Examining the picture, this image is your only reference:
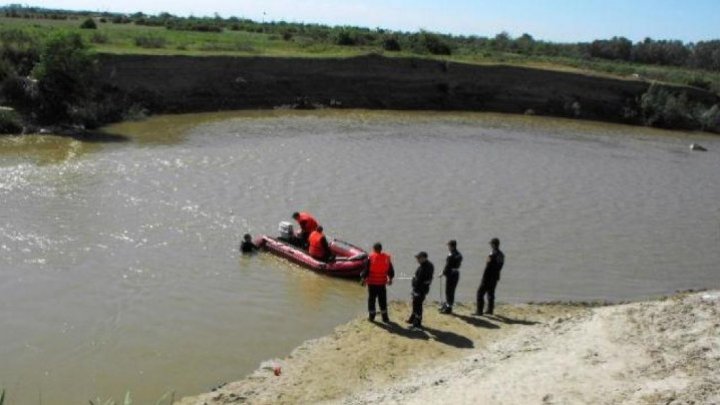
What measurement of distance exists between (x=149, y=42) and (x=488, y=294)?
3293 centimetres

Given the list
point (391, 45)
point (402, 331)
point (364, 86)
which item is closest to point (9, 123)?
point (364, 86)

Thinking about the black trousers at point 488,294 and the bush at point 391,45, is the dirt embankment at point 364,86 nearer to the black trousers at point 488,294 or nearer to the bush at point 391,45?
the bush at point 391,45

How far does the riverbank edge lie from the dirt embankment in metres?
0.05

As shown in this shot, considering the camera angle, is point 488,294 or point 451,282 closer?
point 451,282

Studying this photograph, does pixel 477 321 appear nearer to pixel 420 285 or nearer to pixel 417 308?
pixel 417 308

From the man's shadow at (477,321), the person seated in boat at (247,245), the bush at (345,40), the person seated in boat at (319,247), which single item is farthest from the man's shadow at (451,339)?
the bush at (345,40)

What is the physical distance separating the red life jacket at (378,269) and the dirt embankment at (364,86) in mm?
25450

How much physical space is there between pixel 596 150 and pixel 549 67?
15706mm

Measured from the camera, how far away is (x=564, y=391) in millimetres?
10164

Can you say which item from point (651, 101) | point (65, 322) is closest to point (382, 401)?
point (65, 322)

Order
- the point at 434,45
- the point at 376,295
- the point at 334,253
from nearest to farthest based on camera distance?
1. the point at 376,295
2. the point at 334,253
3. the point at 434,45

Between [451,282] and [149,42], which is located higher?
[149,42]

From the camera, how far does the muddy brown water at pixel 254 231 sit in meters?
12.9

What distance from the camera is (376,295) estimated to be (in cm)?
1407
